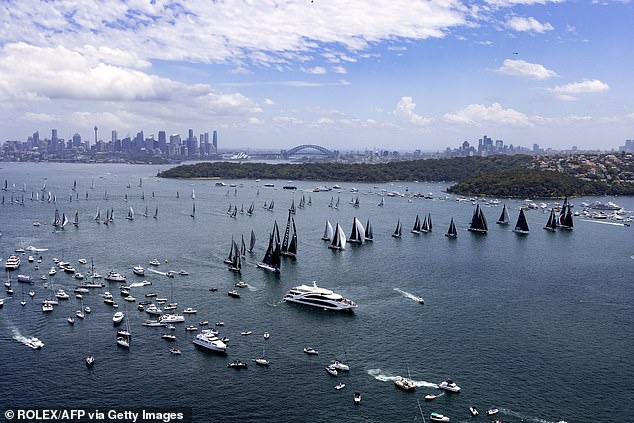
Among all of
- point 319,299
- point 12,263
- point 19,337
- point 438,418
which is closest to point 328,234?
point 319,299

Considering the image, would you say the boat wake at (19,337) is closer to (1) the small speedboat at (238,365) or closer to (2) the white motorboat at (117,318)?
(2) the white motorboat at (117,318)

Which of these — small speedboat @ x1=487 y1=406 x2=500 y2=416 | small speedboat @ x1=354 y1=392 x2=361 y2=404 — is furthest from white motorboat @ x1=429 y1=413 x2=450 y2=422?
small speedboat @ x1=354 y1=392 x2=361 y2=404

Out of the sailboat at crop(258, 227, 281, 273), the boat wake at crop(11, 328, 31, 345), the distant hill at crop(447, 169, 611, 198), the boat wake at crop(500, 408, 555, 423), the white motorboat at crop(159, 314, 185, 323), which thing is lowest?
the boat wake at crop(500, 408, 555, 423)

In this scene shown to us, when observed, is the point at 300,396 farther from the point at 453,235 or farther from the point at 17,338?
the point at 453,235

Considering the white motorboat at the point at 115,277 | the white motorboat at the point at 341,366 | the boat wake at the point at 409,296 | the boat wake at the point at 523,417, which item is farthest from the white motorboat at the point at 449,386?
the white motorboat at the point at 115,277

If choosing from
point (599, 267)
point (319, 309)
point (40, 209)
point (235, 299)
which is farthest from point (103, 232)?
point (599, 267)

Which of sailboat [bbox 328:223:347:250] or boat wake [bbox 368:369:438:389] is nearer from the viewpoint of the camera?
boat wake [bbox 368:369:438:389]

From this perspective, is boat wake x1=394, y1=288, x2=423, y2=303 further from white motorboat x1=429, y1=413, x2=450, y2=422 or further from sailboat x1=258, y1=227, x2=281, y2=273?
white motorboat x1=429, y1=413, x2=450, y2=422
